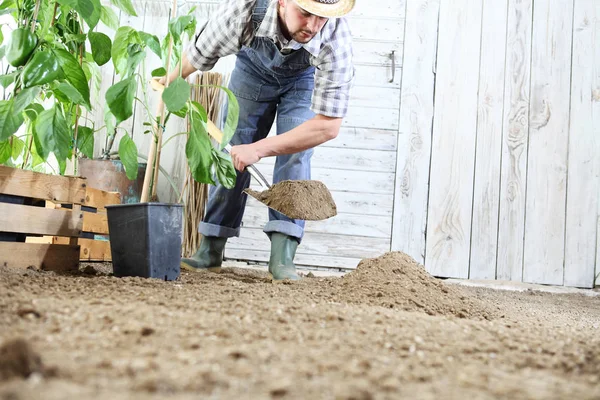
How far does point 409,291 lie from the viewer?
73.0 inches

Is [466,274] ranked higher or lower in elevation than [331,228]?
lower

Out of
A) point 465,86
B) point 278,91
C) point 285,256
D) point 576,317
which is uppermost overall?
point 465,86

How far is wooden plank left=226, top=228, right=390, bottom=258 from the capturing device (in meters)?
3.58

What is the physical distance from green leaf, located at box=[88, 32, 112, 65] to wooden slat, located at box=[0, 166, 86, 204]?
17.5 inches

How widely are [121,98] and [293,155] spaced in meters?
0.83

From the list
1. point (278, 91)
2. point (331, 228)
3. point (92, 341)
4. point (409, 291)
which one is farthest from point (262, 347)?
point (331, 228)

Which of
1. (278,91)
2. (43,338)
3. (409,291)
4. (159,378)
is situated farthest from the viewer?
(278,91)

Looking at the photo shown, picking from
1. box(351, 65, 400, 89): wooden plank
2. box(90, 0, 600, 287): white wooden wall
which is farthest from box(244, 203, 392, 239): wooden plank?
box(351, 65, 400, 89): wooden plank

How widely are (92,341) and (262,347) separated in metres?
0.27

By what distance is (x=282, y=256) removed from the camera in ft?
7.60

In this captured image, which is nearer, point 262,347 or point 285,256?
point 262,347

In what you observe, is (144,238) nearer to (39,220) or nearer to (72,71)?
(39,220)

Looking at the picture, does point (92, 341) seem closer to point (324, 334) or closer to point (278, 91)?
point (324, 334)

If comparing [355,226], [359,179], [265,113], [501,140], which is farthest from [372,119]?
[265,113]
